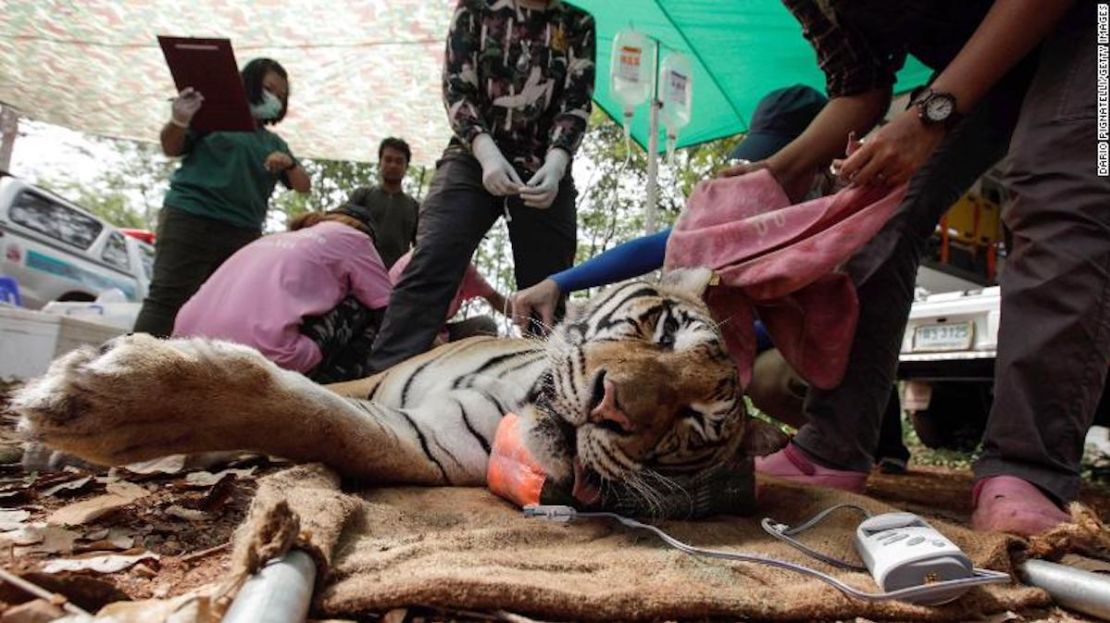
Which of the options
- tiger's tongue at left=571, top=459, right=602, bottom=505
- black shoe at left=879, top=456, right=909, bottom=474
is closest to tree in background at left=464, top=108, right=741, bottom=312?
black shoe at left=879, top=456, right=909, bottom=474

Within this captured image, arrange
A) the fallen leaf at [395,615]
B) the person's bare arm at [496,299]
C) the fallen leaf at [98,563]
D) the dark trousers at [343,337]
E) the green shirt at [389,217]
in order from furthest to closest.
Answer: the green shirt at [389,217], the person's bare arm at [496,299], the dark trousers at [343,337], the fallen leaf at [98,563], the fallen leaf at [395,615]

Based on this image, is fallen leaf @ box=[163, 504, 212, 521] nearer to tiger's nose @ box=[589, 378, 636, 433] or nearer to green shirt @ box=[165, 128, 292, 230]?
tiger's nose @ box=[589, 378, 636, 433]

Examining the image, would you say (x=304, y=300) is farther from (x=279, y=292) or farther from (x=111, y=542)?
(x=111, y=542)

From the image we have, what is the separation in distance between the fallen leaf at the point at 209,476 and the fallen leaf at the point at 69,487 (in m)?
0.23

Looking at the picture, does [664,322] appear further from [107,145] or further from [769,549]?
[107,145]

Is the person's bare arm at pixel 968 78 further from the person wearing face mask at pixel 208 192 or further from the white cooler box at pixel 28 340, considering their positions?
the white cooler box at pixel 28 340

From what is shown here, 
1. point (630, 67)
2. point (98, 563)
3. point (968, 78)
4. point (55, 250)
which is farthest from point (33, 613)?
point (55, 250)

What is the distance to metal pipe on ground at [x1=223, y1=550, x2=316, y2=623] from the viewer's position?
2.62 feet

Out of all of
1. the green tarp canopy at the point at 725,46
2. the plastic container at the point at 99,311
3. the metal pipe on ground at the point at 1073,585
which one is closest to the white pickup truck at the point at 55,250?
the plastic container at the point at 99,311

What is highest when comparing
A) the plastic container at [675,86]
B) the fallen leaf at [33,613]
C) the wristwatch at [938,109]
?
the plastic container at [675,86]

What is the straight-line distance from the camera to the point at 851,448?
7.56 feet

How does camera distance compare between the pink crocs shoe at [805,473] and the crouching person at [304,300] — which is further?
the crouching person at [304,300]

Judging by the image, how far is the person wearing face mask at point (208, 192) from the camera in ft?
13.4

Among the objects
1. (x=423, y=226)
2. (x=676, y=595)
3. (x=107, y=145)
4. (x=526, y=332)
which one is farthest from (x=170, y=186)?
(x=107, y=145)
